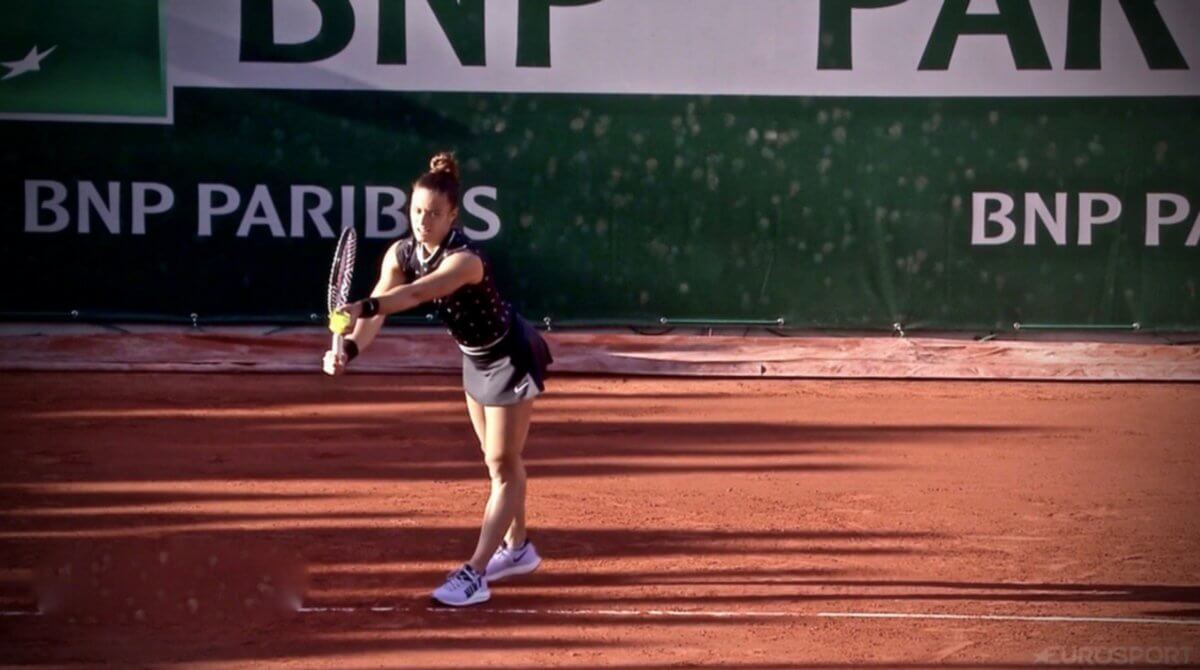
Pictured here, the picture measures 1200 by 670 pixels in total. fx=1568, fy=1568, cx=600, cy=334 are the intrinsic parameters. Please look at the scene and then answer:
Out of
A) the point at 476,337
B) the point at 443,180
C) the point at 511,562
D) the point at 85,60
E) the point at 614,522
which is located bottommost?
the point at 614,522

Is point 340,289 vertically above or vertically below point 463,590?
above

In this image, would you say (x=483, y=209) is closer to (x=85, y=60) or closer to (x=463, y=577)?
(x=85, y=60)

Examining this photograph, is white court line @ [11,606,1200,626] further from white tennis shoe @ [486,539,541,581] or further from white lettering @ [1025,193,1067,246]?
white lettering @ [1025,193,1067,246]

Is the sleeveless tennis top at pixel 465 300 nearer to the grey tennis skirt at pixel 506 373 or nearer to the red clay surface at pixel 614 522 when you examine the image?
the grey tennis skirt at pixel 506 373

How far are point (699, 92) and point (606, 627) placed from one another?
628 centimetres

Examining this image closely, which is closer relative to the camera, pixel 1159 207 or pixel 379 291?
pixel 379 291

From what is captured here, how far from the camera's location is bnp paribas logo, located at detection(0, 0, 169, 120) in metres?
10.8

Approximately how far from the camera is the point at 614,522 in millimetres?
6809

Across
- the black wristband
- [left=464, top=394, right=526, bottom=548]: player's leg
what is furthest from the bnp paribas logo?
the black wristband

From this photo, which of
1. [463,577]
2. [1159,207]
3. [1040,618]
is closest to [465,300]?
[463,577]

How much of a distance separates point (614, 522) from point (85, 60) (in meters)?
6.01

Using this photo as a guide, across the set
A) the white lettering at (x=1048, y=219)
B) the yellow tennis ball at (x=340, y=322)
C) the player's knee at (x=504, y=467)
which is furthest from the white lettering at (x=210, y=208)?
the yellow tennis ball at (x=340, y=322)

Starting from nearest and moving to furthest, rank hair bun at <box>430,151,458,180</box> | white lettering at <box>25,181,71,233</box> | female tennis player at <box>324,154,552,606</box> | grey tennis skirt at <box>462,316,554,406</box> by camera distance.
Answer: female tennis player at <box>324,154,552,606</box> → hair bun at <box>430,151,458,180</box> → grey tennis skirt at <box>462,316,554,406</box> → white lettering at <box>25,181,71,233</box>

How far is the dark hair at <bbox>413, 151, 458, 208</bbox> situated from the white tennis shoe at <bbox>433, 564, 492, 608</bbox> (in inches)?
50.6
